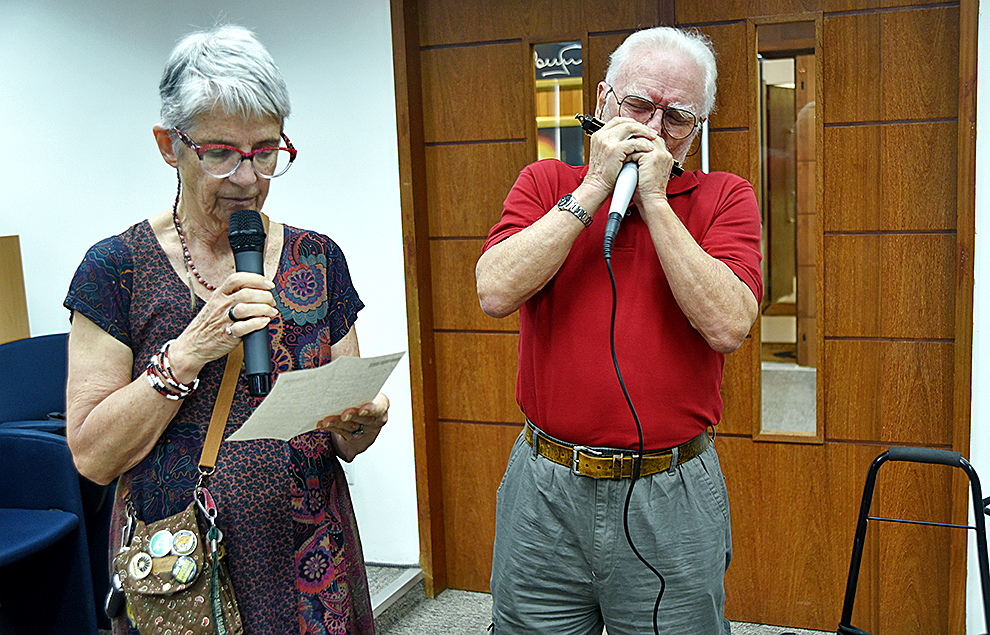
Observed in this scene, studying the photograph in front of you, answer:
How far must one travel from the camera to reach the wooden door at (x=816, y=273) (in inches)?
97.1

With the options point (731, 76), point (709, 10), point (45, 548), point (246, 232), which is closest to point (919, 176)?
point (731, 76)

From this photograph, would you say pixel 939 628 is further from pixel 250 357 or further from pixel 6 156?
pixel 6 156

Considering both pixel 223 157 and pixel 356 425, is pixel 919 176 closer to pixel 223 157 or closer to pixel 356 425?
pixel 356 425

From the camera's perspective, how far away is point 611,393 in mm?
1435

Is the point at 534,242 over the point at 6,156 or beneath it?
beneath

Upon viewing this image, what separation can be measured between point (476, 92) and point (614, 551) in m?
1.87

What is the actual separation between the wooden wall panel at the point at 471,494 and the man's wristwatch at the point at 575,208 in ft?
5.58

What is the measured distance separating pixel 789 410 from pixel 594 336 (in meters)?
1.53

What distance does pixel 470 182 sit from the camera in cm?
293

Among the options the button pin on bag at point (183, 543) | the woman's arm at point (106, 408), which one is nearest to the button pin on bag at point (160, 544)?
the button pin on bag at point (183, 543)

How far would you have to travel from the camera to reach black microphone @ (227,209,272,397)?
1.16 metres

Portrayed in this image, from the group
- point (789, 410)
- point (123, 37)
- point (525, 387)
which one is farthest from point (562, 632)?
point (123, 37)

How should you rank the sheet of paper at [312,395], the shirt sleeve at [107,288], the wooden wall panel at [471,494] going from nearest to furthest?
the sheet of paper at [312,395] → the shirt sleeve at [107,288] → the wooden wall panel at [471,494]

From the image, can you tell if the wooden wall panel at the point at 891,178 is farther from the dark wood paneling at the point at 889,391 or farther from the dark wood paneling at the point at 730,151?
the dark wood paneling at the point at 889,391
